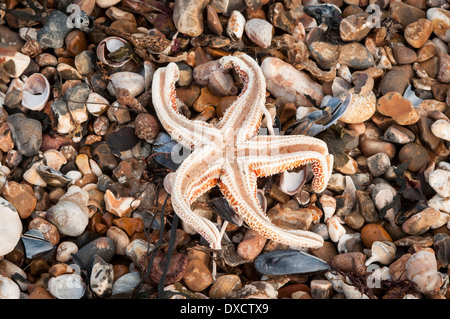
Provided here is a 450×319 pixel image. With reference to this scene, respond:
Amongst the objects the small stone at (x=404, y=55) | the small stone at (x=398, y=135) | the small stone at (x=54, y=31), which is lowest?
the small stone at (x=398, y=135)

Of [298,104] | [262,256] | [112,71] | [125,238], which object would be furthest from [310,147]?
[112,71]

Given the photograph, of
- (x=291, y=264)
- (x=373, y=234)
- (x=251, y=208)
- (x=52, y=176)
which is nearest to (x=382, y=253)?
(x=373, y=234)

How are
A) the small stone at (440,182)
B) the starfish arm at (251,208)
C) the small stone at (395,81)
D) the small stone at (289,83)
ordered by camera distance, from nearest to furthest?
the starfish arm at (251,208), the small stone at (440,182), the small stone at (289,83), the small stone at (395,81)

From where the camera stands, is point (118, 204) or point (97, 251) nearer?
point (97, 251)

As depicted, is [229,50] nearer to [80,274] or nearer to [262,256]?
[262,256]

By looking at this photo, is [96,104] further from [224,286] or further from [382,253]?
[382,253]

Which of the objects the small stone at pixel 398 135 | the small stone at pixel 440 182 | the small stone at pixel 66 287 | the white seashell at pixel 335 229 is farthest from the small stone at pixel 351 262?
the small stone at pixel 66 287

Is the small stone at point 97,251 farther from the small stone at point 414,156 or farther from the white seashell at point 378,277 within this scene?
the small stone at point 414,156
